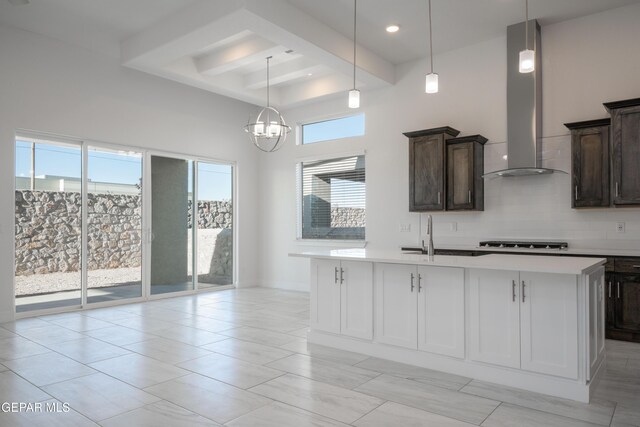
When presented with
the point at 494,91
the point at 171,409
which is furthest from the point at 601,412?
the point at 494,91

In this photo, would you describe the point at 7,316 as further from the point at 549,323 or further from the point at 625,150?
the point at 625,150

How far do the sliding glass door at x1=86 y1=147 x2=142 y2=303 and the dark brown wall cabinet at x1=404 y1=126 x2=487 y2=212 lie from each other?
397 cm

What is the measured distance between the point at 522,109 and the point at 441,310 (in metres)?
3.07

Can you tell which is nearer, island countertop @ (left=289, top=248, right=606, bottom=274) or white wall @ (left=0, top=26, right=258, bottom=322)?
island countertop @ (left=289, top=248, right=606, bottom=274)

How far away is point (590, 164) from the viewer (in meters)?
4.68

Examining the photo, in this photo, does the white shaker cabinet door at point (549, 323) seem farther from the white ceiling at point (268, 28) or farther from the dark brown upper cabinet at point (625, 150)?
the white ceiling at point (268, 28)

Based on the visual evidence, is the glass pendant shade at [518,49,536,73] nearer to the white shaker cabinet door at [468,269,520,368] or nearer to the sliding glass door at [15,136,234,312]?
the white shaker cabinet door at [468,269,520,368]

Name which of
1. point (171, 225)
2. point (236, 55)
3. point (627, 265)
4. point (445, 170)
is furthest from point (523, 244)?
point (171, 225)

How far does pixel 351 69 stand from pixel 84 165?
12.4ft

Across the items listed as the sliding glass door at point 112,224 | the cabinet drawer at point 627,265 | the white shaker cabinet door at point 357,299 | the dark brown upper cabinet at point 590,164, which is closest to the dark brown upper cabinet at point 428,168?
the dark brown upper cabinet at point 590,164

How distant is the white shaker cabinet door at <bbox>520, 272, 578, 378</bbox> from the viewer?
9.41ft

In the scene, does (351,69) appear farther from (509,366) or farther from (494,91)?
(509,366)

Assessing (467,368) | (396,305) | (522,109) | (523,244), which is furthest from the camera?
(522,109)

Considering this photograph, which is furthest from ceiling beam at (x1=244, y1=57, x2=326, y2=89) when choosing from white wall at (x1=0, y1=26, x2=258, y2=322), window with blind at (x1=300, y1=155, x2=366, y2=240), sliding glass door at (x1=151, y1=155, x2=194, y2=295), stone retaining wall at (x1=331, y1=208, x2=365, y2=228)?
stone retaining wall at (x1=331, y1=208, x2=365, y2=228)
